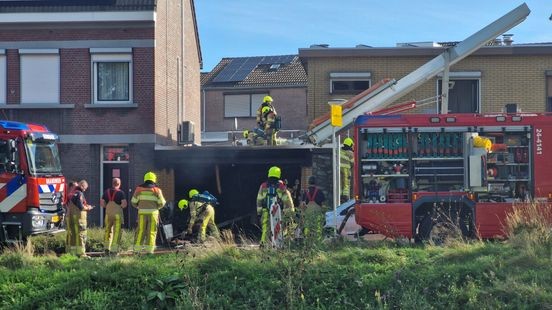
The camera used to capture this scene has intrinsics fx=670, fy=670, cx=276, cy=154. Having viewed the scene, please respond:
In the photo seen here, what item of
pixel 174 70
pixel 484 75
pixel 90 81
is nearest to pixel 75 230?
pixel 90 81

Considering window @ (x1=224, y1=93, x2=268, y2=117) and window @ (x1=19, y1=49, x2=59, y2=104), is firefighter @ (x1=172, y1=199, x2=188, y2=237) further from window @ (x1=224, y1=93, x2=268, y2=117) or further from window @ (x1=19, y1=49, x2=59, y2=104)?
window @ (x1=224, y1=93, x2=268, y2=117)

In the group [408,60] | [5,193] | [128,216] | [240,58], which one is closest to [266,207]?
[5,193]

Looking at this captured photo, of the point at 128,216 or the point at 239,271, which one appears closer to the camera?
the point at 239,271

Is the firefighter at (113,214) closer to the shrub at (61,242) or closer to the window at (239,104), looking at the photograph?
the shrub at (61,242)

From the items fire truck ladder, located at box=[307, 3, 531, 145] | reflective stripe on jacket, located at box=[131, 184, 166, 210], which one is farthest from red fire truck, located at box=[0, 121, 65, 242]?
fire truck ladder, located at box=[307, 3, 531, 145]

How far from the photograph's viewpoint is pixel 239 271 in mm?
8539

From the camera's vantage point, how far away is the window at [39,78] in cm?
2044

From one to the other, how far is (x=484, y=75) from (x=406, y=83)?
617cm

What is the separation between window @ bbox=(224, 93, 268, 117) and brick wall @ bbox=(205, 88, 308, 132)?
273 millimetres

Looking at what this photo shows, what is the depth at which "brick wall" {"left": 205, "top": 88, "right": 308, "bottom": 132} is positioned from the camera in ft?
129

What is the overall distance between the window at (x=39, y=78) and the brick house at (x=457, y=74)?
8.19 metres

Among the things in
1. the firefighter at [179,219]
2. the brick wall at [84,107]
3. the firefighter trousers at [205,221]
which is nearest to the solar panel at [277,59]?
the brick wall at [84,107]

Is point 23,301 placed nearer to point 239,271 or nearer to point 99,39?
point 239,271

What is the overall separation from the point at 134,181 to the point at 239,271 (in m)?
12.1
